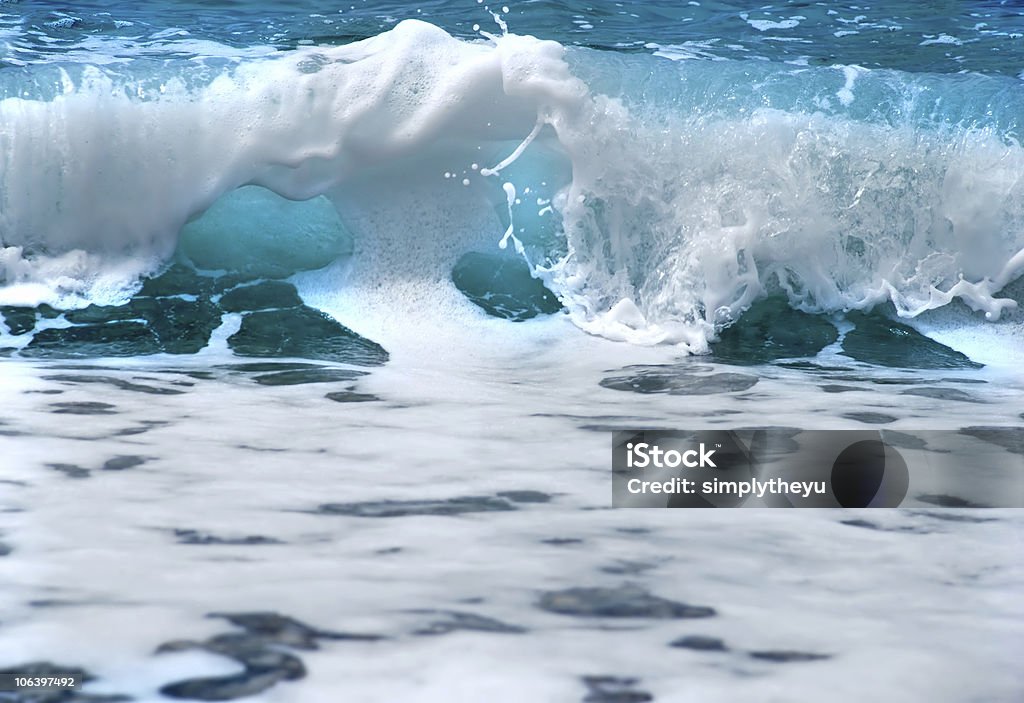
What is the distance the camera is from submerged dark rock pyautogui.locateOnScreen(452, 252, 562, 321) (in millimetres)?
4859

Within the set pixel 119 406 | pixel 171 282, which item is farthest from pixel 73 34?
pixel 119 406

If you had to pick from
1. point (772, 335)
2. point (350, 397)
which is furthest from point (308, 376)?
point (772, 335)

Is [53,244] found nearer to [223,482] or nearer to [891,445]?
[223,482]

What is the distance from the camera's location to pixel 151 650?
4.70 feet

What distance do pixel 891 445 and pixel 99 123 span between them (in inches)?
152

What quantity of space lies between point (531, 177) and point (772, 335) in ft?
4.36

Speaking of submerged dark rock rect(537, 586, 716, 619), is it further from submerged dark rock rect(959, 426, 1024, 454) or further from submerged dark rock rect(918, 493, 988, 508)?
submerged dark rock rect(959, 426, 1024, 454)

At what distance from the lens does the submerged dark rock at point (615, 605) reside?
5.32ft

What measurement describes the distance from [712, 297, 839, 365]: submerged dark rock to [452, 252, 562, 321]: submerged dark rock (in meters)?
0.79

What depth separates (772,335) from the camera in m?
4.63

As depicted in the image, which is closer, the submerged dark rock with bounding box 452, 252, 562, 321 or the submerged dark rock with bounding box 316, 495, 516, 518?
the submerged dark rock with bounding box 316, 495, 516, 518

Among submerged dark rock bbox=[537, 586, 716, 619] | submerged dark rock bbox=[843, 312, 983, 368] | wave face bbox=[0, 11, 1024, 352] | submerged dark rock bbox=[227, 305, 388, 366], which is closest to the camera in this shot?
submerged dark rock bbox=[537, 586, 716, 619]

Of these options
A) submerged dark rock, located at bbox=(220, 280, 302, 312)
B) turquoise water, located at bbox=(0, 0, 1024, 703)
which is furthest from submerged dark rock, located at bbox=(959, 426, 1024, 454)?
submerged dark rock, located at bbox=(220, 280, 302, 312)

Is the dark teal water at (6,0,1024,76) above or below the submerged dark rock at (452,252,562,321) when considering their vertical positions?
above
